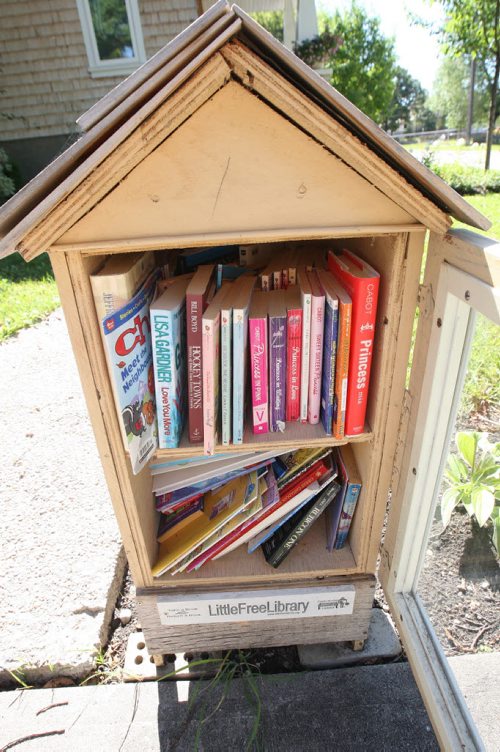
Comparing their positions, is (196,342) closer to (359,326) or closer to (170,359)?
(170,359)

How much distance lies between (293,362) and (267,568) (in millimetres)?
708

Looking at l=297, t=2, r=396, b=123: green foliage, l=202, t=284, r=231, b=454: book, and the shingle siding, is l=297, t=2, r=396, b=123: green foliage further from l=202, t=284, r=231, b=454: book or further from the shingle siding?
l=202, t=284, r=231, b=454: book

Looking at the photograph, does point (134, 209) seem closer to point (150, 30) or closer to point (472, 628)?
point (472, 628)

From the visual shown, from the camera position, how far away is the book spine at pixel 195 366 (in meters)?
1.16

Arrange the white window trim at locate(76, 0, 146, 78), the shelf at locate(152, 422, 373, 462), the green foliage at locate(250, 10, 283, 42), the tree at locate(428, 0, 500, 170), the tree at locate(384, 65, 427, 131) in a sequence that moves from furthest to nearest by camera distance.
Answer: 1. the tree at locate(384, 65, 427, 131)
2. the green foliage at locate(250, 10, 283, 42)
3. the tree at locate(428, 0, 500, 170)
4. the white window trim at locate(76, 0, 146, 78)
5. the shelf at locate(152, 422, 373, 462)

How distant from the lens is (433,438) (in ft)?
3.89

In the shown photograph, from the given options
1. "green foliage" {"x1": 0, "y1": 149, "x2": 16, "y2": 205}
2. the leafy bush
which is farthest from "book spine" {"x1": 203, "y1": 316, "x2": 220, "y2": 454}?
the leafy bush

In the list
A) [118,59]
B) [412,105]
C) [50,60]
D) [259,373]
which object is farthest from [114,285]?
[412,105]

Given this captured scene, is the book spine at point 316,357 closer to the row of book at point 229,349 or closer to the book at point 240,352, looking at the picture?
the row of book at point 229,349

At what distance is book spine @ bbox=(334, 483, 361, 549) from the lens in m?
1.43

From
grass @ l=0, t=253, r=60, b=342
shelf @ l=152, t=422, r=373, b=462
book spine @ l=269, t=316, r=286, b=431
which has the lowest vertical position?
grass @ l=0, t=253, r=60, b=342

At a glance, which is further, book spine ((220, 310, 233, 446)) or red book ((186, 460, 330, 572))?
red book ((186, 460, 330, 572))

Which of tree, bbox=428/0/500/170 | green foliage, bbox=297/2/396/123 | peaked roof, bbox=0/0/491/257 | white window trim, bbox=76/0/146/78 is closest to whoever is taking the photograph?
peaked roof, bbox=0/0/491/257

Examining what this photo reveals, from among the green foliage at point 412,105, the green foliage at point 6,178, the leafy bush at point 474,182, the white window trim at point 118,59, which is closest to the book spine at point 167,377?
the green foliage at point 6,178
